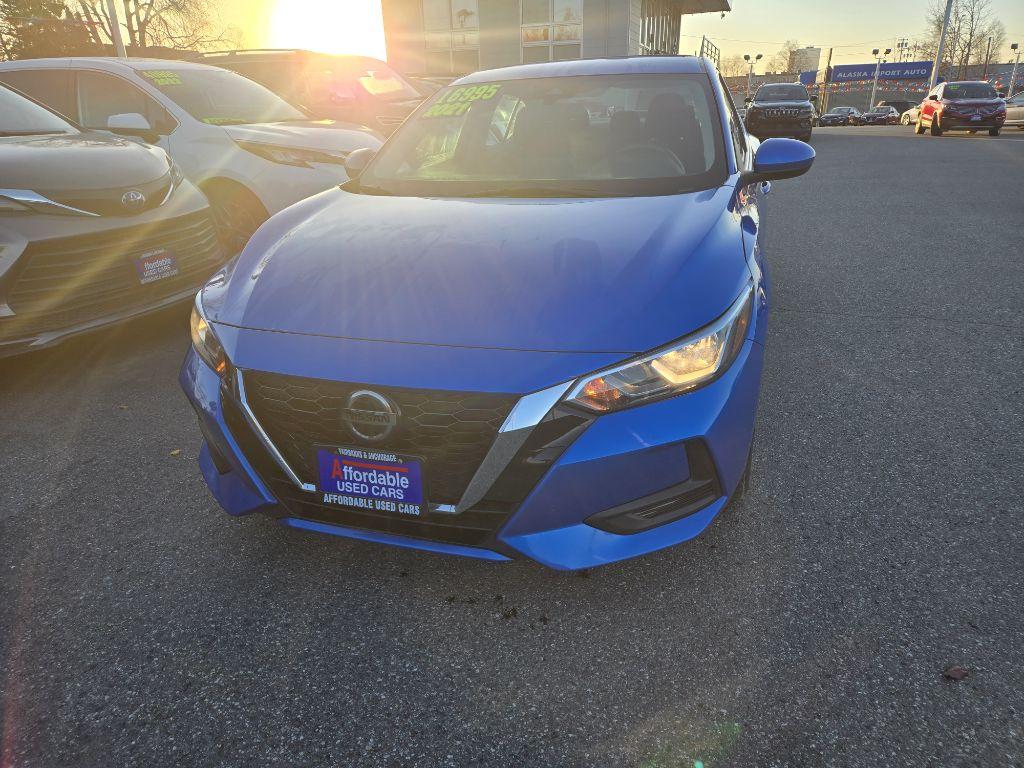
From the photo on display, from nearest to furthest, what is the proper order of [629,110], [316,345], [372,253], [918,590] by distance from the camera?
[316,345] < [918,590] < [372,253] < [629,110]

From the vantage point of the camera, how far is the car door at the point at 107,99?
5.36 m

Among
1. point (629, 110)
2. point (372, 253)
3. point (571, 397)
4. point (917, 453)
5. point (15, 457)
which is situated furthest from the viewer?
point (629, 110)

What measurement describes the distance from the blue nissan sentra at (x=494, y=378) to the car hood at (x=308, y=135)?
3.43 metres

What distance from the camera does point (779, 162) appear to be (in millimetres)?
2904

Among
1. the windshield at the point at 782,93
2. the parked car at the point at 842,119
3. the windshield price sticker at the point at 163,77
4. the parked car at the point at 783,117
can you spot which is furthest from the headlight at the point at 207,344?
the parked car at the point at 842,119

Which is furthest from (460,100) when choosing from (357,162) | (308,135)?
(308,135)

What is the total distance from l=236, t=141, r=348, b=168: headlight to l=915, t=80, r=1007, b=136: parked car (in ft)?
66.6

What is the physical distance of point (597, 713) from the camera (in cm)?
160

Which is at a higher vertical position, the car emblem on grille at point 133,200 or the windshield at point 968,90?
the car emblem on grille at point 133,200

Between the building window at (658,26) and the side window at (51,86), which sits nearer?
the side window at (51,86)

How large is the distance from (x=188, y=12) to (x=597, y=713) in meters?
41.9

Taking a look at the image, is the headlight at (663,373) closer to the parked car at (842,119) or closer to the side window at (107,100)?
the side window at (107,100)

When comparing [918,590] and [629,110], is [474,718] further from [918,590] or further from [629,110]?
[629,110]

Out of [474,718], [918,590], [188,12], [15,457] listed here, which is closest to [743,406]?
[918,590]
